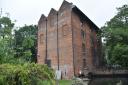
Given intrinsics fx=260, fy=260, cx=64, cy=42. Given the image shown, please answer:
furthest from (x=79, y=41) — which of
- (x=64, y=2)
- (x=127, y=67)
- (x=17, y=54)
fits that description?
(x=17, y=54)

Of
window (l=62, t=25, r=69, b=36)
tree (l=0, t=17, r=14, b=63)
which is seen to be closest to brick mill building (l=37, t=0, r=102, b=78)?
window (l=62, t=25, r=69, b=36)

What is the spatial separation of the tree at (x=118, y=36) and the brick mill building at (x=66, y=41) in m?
3.59

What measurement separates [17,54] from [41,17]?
124 ft

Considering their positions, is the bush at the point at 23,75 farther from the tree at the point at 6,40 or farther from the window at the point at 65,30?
the window at the point at 65,30

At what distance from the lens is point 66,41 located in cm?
3825

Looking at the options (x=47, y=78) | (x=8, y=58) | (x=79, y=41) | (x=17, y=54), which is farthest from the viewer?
(x=79, y=41)

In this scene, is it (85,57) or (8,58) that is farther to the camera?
(85,57)

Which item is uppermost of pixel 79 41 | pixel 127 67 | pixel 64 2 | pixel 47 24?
pixel 64 2

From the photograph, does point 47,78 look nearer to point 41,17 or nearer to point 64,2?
point 64,2

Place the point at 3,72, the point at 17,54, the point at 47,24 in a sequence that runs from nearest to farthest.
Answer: the point at 3,72 → the point at 17,54 → the point at 47,24

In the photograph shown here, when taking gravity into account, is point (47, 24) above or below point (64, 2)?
below

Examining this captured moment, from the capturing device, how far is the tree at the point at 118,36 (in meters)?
40.5

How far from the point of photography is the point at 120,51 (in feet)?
131

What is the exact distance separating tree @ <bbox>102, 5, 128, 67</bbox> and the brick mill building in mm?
3591
